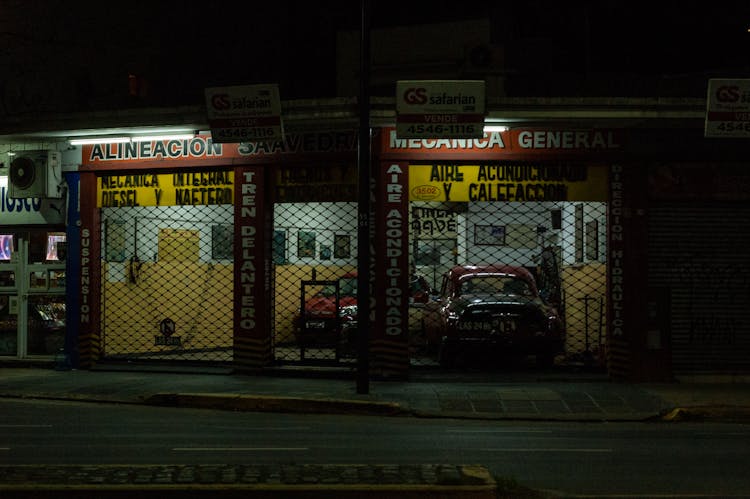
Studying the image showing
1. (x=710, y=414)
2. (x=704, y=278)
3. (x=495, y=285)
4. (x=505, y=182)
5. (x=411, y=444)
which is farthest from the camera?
(x=495, y=285)

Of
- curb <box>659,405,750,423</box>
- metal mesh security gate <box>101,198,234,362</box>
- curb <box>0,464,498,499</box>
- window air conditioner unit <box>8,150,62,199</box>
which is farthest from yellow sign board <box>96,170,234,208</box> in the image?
curb <box>0,464,498,499</box>

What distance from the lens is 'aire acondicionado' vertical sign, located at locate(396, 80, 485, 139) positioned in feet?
45.2

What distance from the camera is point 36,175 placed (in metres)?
A: 16.6

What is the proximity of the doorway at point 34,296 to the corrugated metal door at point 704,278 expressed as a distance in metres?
11.0

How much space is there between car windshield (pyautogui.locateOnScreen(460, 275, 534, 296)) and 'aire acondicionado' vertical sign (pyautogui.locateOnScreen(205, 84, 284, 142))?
4873mm

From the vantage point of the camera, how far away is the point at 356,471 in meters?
7.25

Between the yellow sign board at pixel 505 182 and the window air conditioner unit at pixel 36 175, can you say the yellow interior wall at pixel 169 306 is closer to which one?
the window air conditioner unit at pixel 36 175

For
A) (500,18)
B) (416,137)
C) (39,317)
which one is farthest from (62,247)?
(500,18)

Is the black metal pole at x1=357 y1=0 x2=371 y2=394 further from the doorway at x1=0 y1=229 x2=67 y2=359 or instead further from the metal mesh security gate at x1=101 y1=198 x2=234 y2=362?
the doorway at x1=0 y1=229 x2=67 y2=359

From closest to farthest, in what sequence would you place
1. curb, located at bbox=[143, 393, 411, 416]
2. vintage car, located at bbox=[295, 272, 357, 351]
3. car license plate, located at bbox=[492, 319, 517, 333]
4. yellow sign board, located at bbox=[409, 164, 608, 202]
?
curb, located at bbox=[143, 393, 411, 416] < car license plate, located at bbox=[492, 319, 517, 333] < yellow sign board, located at bbox=[409, 164, 608, 202] < vintage car, located at bbox=[295, 272, 357, 351]

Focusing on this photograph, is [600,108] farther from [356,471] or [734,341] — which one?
[356,471]

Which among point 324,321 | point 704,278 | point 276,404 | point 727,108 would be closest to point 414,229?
point 324,321

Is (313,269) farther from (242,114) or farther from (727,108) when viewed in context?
(727,108)

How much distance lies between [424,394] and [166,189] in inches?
256
